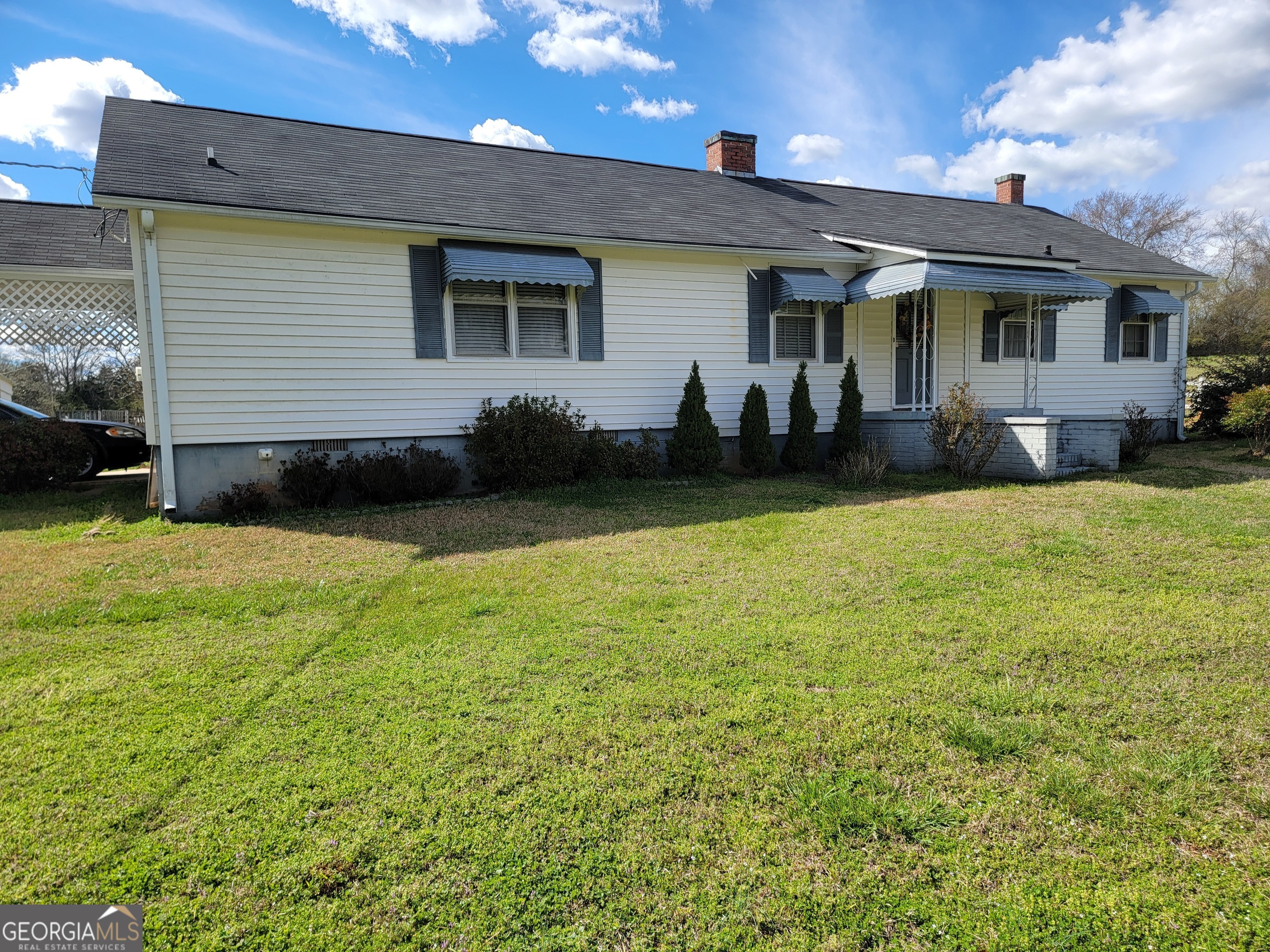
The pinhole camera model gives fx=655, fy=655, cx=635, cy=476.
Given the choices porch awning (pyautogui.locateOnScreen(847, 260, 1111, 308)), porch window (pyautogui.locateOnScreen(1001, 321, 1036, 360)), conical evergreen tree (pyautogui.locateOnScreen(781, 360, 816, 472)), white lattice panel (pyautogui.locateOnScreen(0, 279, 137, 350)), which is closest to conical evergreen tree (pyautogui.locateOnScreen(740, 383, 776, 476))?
conical evergreen tree (pyautogui.locateOnScreen(781, 360, 816, 472))

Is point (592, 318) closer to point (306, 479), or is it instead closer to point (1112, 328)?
point (306, 479)

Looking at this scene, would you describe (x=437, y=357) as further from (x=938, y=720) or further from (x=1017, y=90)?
(x=1017, y=90)

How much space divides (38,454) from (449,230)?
6.40 metres

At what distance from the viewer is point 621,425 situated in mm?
10500

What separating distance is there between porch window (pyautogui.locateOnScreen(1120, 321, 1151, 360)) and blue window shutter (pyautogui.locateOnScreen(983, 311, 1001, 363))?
13.2ft

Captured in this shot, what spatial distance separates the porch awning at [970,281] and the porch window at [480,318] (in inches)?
238

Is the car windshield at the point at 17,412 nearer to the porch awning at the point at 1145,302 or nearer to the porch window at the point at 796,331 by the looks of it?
the porch window at the point at 796,331

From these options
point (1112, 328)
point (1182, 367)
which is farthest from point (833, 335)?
point (1182, 367)

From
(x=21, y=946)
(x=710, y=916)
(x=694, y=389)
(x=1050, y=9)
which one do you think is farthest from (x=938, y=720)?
(x=1050, y=9)

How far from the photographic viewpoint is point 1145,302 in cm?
1391

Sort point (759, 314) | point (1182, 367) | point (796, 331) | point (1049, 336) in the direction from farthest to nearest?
point (1182, 367) → point (1049, 336) → point (796, 331) → point (759, 314)

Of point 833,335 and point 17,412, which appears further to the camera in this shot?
point 833,335

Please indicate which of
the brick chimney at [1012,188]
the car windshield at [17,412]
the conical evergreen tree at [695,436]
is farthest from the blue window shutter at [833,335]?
the car windshield at [17,412]

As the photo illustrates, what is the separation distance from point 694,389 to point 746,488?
1.82 m
